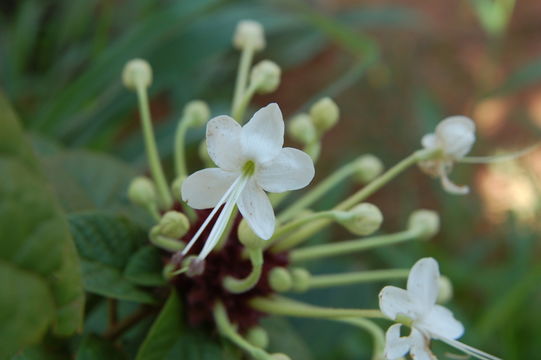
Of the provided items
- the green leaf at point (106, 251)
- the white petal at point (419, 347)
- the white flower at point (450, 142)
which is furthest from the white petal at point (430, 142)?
the green leaf at point (106, 251)

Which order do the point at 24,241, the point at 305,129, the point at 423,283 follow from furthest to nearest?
the point at 305,129 < the point at 423,283 < the point at 24,241

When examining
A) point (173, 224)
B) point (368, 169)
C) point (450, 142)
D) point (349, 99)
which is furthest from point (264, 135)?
point (349, 99)

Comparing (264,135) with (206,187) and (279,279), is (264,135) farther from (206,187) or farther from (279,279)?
(279,279)

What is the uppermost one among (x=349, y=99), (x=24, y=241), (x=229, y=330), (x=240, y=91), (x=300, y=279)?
(x=349, y=99)

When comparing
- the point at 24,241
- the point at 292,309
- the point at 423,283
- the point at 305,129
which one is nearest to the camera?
the point at 24,241

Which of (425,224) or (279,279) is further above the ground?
(425,224)

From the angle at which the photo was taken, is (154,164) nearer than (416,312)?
No

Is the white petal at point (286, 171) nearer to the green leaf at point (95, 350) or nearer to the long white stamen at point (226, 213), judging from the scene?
the long white stamen at point (226, 213)
